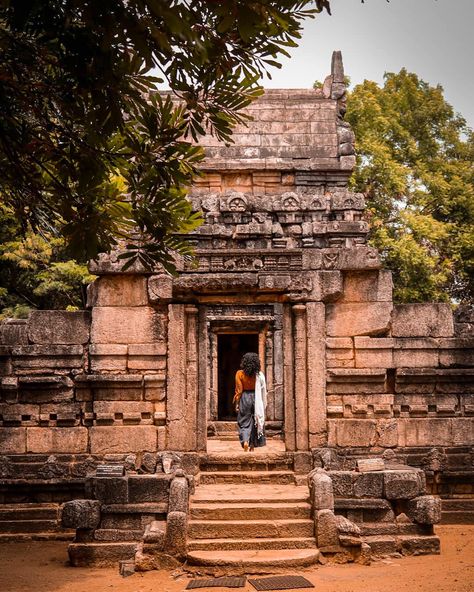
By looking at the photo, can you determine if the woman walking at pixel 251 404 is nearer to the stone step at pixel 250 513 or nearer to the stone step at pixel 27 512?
the stone step at pixel 250 513

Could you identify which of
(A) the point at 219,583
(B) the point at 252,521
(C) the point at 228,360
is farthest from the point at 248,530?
(C) the point at 228,360

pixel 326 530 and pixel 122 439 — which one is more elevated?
pixel 122 439

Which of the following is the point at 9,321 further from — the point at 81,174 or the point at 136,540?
the point at 81,174

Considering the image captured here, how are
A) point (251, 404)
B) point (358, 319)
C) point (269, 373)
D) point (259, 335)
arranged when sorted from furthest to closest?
point (259, 335) < point (269, 373) < point (251, 404) < point (358, 319)

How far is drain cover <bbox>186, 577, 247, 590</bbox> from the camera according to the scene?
6.80m

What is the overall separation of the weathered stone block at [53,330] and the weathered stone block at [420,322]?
4.20m

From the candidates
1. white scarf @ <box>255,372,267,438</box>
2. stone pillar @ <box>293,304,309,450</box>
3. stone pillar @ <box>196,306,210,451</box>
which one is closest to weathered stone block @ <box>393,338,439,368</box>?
stone pillar @ <box>293,304,309,450</box>

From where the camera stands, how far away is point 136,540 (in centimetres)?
789

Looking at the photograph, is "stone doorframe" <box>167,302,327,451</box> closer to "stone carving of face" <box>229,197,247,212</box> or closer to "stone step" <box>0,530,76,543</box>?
"stone step" <box>0,530,76,543</box>

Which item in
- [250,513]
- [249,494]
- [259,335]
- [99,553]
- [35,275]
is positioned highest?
[35,275]

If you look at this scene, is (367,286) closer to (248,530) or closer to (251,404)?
(251,404)

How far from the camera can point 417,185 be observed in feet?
70.7

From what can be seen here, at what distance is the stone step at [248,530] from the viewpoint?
25.8 feet

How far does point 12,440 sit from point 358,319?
488cm
